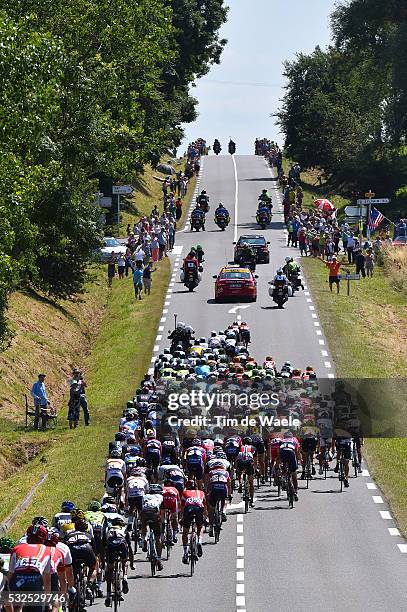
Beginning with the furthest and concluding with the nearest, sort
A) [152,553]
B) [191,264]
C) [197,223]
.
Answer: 1. [197,223]
2. [191,264]
3. [152,553]

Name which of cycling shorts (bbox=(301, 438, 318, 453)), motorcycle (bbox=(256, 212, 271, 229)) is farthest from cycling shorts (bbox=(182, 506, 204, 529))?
motorcycle (bbox=(256, 212, 271, 229))

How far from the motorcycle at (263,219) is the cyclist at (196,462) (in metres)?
52.3

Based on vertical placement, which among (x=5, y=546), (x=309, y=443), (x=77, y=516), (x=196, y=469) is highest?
(x=5, y=546)

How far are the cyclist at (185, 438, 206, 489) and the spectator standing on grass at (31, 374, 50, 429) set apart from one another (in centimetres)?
1162

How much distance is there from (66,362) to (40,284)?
10.6 ft

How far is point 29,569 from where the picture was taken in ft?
72.6

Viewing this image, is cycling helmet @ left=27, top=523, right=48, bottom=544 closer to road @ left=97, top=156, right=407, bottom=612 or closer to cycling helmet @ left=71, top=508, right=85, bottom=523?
cycling helmet @ left=71, top=508, right=85, bottom=523

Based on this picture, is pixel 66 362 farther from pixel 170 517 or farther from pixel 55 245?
pixel 170 517

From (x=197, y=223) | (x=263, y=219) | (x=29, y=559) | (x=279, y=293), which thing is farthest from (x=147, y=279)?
(x=29, y=559)

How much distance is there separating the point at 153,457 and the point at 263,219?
52.0 meters

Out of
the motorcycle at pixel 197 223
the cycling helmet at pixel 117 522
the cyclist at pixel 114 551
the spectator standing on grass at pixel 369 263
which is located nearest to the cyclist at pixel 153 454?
the cycling helmet at pixel 117 522

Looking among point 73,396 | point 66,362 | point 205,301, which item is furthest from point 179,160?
point 73,396

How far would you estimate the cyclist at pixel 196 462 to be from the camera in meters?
32.5

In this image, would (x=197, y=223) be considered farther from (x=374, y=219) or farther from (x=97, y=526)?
(x=97, y=526)
